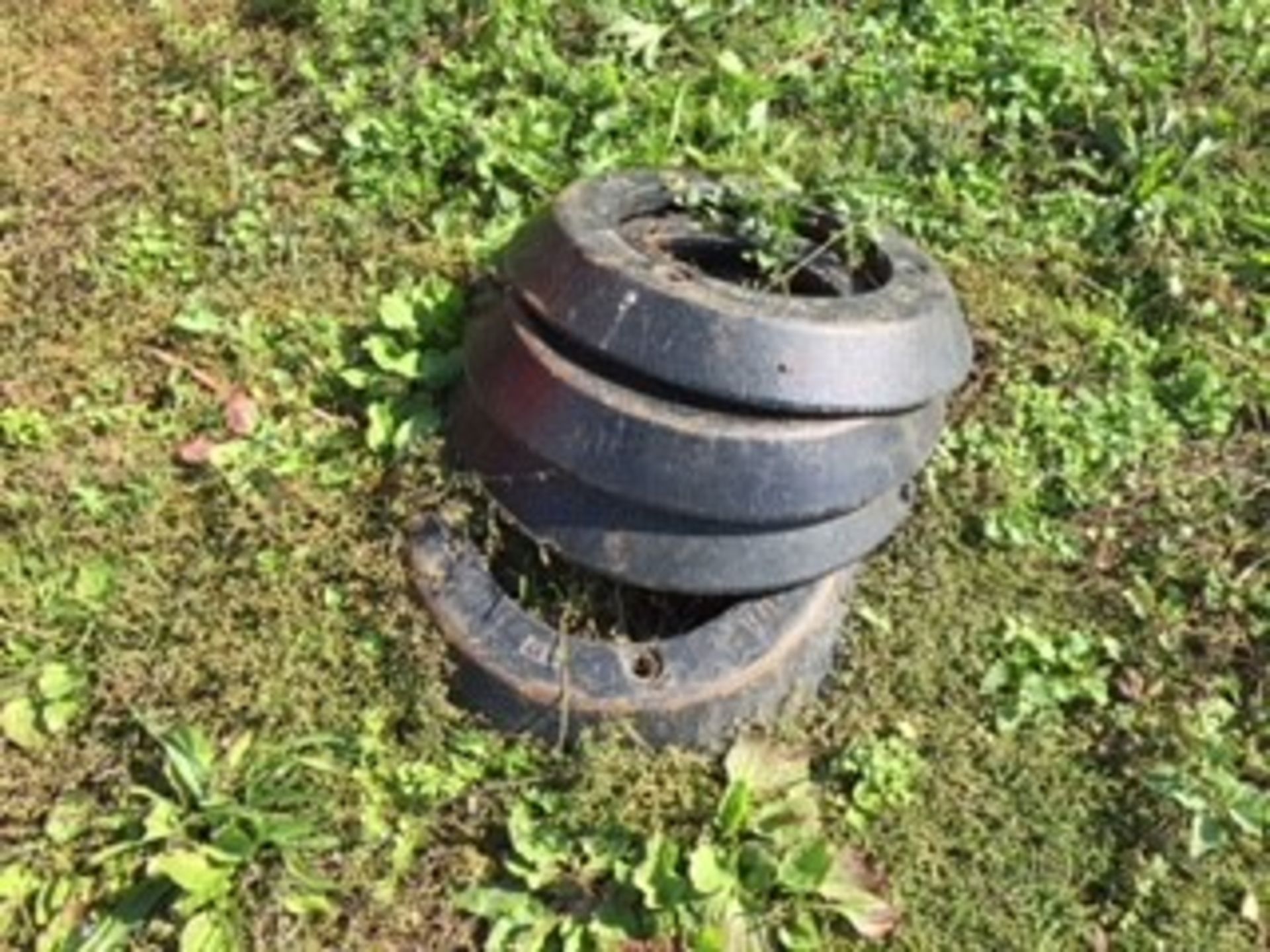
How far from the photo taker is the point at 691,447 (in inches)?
127

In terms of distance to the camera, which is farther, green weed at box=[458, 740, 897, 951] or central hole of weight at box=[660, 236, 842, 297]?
central hole of weight at box=[660, 236, 842, 297]

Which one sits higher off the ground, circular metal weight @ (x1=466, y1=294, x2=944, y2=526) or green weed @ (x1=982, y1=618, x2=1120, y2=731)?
circular metal weight @ (x1=466, y1=294, x2=944, y2=526)

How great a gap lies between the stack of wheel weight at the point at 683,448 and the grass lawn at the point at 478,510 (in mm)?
125

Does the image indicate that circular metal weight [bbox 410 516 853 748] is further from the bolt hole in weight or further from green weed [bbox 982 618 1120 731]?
green weed [bbox 982 618 1120 731]

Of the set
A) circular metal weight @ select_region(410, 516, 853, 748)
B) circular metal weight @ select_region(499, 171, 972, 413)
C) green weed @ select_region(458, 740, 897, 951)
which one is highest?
circular metal weight @ select_region(499, 171, 972, 413)

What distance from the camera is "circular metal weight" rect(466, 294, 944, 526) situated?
324 centimetres

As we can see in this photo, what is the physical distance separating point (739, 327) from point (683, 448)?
0.25 metres

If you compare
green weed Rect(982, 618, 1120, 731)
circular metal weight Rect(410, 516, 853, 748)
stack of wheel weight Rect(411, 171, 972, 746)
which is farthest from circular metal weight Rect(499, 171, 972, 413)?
green weed Rect(982, 618, 1120, 731)

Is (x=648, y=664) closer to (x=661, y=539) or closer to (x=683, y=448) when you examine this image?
(x=661, y=539)

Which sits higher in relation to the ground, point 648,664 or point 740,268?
point 740,268

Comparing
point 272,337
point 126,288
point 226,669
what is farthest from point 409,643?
point 126,288

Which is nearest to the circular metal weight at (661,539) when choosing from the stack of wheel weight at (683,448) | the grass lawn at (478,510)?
the stack of wheel weight at (683,448)

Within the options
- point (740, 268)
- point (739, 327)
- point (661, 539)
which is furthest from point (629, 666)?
point (740, 268)

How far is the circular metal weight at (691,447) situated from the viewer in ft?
10.6
